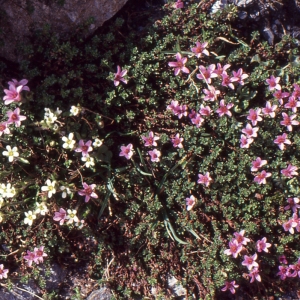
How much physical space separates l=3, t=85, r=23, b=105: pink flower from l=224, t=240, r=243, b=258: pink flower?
2289 millimetres

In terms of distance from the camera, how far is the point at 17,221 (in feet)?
13.4

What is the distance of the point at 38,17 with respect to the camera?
4.05m

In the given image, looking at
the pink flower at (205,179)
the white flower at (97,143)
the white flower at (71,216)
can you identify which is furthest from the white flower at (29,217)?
the pink flower at (205,179)

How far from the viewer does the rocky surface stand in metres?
3.97

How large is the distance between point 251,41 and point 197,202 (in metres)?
1.68

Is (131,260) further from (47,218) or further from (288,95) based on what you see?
(288,95)

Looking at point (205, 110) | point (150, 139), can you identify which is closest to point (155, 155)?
point (150, 139)

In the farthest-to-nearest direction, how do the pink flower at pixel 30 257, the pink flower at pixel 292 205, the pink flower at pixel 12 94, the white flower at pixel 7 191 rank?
1. the pink flower at pixel 292 205
2. the pink flower at pixel 30 257
3. the white flower at pixel 7 191
4. the pink flower at pixel 12 94

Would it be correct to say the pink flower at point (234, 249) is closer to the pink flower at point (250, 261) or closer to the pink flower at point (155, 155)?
the pink flower at point (250, 261)

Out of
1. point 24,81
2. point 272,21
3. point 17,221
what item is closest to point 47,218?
point 17,221

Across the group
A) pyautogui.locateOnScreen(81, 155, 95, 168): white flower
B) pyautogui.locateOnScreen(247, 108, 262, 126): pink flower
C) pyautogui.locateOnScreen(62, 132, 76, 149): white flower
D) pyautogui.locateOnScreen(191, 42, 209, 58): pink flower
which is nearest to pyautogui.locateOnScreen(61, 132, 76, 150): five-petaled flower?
pyautogui.locateOnScreen(62, 132, 76, 149): white flower

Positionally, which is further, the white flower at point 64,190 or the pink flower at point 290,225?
the pink flower at point 290,225

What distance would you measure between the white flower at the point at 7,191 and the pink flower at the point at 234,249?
6.46 feet

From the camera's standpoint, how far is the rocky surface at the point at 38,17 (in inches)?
156
